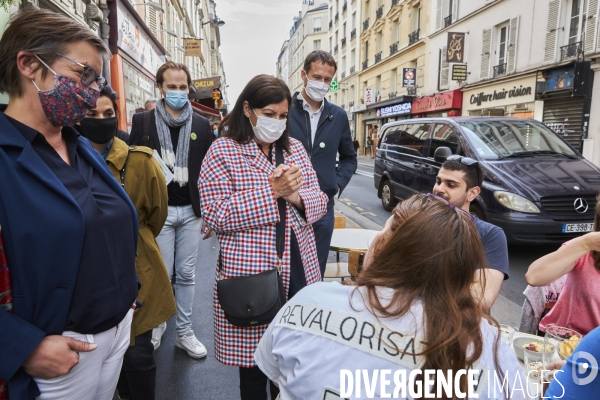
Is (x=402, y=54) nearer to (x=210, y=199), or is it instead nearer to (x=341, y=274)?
(x=341, y=274)

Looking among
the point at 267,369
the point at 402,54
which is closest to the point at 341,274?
the point at 267,369

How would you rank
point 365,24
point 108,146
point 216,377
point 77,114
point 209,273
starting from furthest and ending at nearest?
point 365,24 → point 209,273 → point 216,377 → point 108,146 → point 77,114

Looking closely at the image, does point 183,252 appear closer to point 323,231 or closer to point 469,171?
point 323,231

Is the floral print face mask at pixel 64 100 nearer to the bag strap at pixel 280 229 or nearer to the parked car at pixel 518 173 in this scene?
the bag strap at pixel 280 229

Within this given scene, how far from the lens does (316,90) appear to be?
322 centimetres

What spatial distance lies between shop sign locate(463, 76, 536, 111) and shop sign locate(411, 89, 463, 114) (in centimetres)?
39

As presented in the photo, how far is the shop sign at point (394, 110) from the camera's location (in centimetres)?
2453

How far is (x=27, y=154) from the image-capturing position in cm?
121

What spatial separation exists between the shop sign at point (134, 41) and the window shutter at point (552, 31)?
13.7m

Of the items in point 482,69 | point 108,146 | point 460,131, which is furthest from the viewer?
point 482,69

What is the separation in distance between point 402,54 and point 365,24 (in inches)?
340

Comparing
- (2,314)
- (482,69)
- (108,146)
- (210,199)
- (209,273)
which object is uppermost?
(482,69)

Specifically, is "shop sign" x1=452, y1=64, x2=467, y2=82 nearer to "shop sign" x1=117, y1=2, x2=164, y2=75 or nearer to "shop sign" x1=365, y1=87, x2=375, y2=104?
"shop sign" x1=365, y1=87, x2=375, y2=104

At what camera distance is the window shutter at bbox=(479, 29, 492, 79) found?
1738 cm
